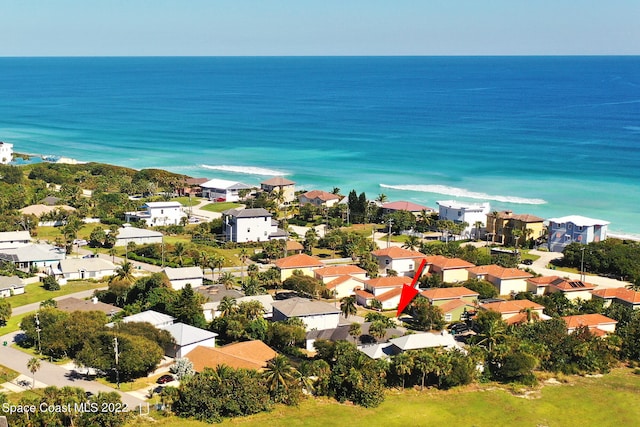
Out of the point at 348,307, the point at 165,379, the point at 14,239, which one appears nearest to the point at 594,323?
the point at 348,307

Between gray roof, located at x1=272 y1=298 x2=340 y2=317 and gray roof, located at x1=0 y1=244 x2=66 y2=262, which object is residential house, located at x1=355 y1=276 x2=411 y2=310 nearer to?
gray roof, located at x1=272 y1=298 x2=340 y2=317

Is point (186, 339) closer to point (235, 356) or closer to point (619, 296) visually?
point (235, 356)

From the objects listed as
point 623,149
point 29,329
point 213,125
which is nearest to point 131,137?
point 213,125

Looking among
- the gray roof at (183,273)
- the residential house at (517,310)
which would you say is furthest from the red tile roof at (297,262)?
the residential house at (517,310)

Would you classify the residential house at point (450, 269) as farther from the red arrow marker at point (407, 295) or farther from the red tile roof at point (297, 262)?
the red tile roof at point (297, 262)

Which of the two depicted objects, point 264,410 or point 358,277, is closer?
point 264,410

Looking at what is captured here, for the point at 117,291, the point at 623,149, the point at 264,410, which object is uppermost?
the point at 623,149

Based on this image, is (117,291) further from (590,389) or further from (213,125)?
(213,125)
